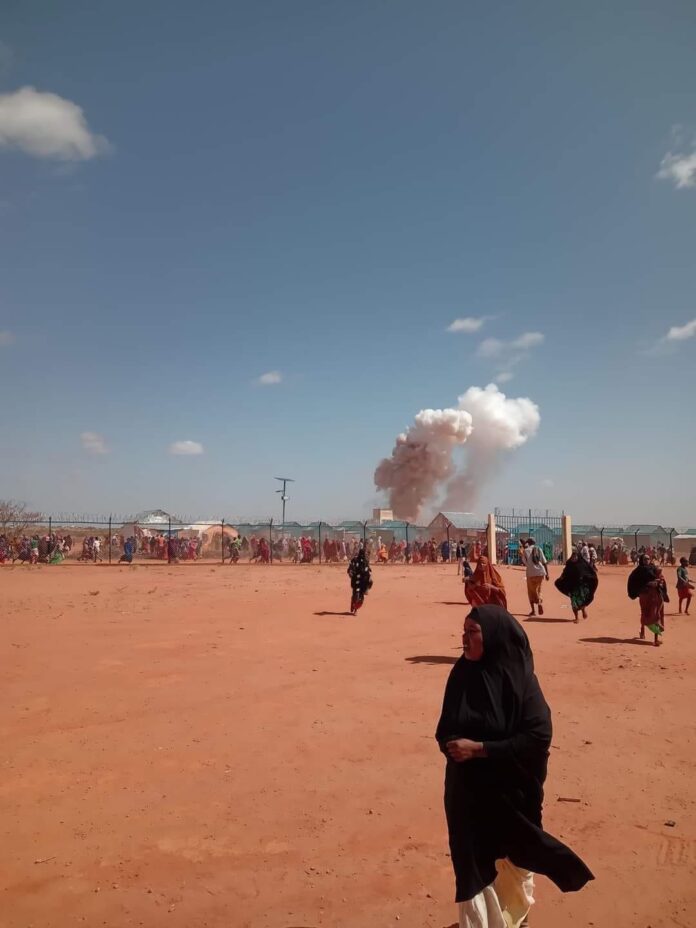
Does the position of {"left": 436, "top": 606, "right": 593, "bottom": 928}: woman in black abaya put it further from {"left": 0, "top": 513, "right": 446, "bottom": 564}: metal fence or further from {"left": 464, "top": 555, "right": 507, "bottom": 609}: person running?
{"left": 0, "top": 513, "right": 446, "bottom": 564}: metal fence

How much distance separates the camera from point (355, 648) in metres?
10.2

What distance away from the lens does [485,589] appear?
7066 millimetres

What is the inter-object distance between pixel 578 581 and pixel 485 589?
21.5ft

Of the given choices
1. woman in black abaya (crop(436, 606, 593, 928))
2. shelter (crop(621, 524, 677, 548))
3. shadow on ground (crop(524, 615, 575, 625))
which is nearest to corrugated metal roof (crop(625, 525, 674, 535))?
shelter (crop(621, 524, 677, 548))

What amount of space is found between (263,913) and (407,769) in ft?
6.86

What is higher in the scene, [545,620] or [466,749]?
[466,749]

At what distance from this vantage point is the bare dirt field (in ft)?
11.5

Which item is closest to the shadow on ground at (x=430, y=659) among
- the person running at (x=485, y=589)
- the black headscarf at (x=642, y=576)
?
the person running at (x=485, y=589)

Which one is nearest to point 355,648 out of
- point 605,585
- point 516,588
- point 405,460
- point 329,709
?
point 329,709

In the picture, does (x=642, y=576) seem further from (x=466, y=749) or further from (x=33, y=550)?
(x=33, y=550)

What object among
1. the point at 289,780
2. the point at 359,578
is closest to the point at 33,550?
the point at 359,578

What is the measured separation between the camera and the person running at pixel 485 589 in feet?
23.3

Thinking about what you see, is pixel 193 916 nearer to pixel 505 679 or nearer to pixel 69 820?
pixel 69 820

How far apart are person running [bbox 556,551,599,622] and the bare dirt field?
210cm
